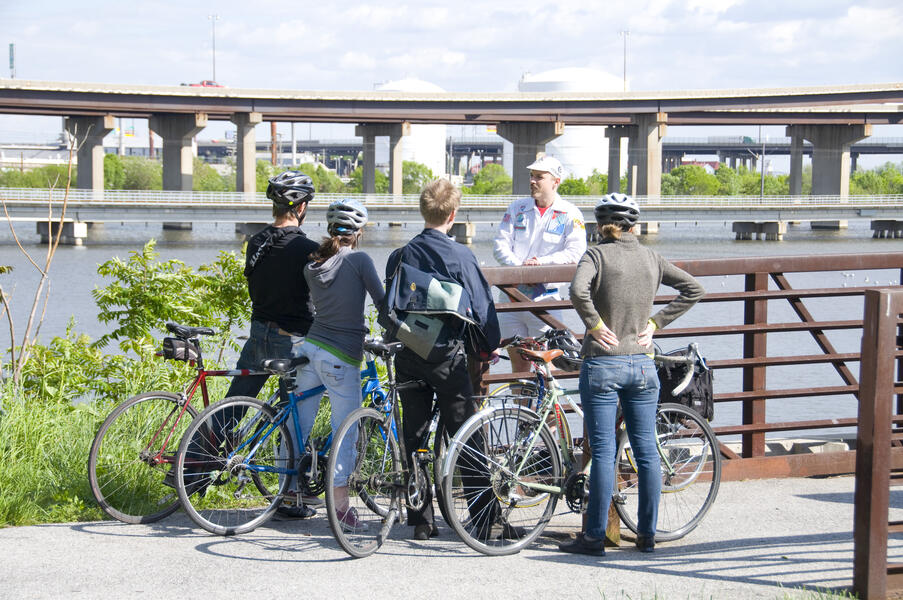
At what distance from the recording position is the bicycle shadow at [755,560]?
514cm

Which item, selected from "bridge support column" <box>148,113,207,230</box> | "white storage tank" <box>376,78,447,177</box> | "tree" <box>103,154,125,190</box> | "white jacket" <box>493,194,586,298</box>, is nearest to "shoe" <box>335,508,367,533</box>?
"white jacket" <box>493,194,586,298</box>

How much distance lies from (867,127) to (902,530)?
316 feet

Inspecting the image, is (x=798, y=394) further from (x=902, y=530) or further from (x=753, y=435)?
(x=902, y=530)

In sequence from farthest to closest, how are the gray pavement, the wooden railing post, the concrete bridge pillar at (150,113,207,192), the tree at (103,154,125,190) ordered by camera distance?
the tree at (103,154,125,190) < the concrete bridge pillar at (150,113,207,192) < the wooden railing post < the gray pavement

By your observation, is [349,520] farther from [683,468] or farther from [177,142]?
[177,142]

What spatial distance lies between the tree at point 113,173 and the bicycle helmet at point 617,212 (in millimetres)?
124791

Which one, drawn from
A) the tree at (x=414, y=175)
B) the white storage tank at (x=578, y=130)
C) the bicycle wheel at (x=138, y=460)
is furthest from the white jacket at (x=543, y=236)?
the white storage tank at (x=578, y=130)

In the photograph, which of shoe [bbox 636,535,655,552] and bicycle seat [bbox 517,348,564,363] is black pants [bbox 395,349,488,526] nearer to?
bicycle seat [bbox 517,348,564,363]

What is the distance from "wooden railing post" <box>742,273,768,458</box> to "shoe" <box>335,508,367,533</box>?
3.15m

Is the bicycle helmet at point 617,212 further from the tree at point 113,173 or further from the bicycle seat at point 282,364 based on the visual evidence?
the tree at point 113,173

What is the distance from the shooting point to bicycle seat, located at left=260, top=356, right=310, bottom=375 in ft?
18.5

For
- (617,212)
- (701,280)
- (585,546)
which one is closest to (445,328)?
(617,212)

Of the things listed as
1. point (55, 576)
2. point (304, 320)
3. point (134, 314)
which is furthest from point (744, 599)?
point (134, 314)

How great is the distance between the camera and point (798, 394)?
297 inches
